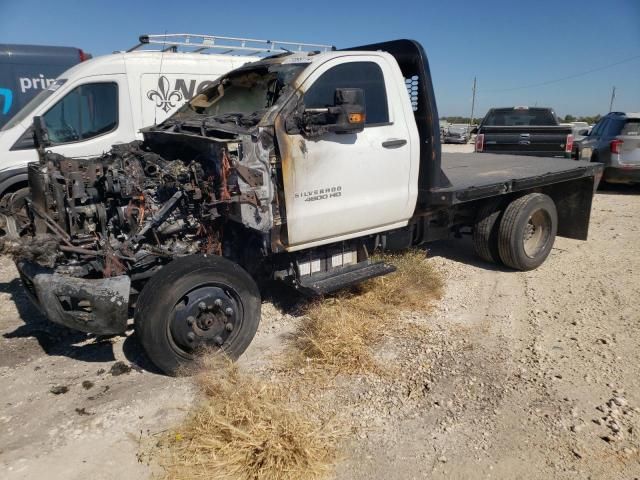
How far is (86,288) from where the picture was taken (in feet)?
10.4

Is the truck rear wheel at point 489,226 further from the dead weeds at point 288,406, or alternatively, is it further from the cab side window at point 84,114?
the cab side window at point 84,114

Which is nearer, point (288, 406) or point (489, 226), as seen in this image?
point (288, 406)

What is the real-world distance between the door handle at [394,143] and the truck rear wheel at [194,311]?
5.41 feet

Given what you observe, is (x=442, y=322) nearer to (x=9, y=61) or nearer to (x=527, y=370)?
(x=527, y=370)

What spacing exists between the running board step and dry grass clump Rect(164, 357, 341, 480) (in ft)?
3.81

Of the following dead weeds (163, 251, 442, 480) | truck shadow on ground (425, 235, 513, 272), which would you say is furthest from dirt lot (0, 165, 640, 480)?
truck shadow on ground (425, 235, 513, 272)

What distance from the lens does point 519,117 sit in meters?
10.7

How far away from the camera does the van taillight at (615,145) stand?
996 cm

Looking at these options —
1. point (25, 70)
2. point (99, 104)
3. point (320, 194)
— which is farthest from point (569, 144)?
point (25, 70)

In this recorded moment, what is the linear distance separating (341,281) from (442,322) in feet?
3.36

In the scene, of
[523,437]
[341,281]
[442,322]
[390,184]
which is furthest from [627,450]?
[390,184]

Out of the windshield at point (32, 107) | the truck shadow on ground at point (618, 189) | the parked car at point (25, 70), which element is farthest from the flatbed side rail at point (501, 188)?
the parked car at point (25, 70)

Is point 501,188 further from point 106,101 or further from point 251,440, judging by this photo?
point 106,101

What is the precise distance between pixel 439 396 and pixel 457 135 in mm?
32301
